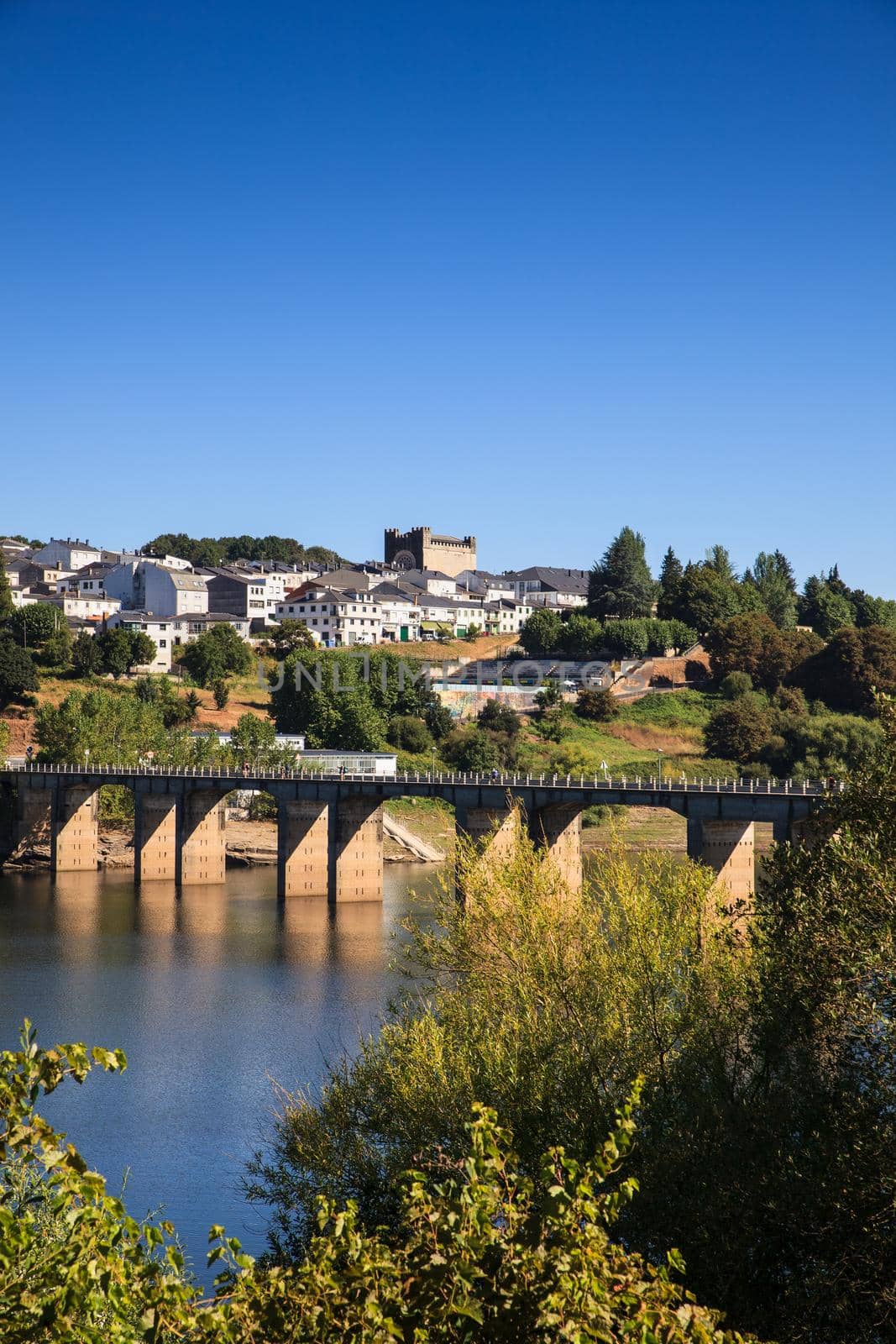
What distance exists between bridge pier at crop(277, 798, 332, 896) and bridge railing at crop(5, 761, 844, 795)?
1.87 meters

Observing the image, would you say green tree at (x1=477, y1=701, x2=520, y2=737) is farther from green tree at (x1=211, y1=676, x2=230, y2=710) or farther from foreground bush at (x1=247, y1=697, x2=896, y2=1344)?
foreground bush at (x1=247, y1=697, x2=896, y2=1344)

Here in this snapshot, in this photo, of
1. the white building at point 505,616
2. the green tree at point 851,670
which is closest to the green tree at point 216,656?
the white building at point 505,616

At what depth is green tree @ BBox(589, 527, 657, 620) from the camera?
154 meters

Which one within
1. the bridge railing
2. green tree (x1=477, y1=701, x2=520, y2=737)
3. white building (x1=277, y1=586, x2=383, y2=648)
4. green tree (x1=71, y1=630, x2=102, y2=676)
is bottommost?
the bridge railing

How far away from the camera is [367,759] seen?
102 m

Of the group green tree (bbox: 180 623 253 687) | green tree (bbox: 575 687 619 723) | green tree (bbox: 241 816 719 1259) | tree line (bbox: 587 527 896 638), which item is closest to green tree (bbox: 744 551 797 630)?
tree line (bbox: 587 527 896 638)

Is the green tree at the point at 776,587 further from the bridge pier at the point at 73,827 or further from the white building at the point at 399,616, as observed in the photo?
the bridge pier at the point at 73,827

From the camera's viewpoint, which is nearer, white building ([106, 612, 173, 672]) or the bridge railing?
the bridge railing

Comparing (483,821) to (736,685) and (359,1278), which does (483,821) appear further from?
(359,1278)

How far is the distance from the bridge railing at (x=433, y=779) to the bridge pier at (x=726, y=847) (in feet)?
5.90

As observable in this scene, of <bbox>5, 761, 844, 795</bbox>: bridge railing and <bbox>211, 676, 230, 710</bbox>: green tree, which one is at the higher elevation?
<bbox>211, 676, 230, 710</bbox>: green tree

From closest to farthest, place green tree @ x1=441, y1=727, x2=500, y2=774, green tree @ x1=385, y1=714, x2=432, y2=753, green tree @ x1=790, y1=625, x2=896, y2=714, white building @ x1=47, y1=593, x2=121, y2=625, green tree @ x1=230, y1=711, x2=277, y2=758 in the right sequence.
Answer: green tree @ x1=230, y1=711, x2=277, y2=758, green tree @ x1=441, y1=727, x2=500, y2=774, green tree @ x1=385, y1=714, x2=432, y2=753, green tree @ x1=790, y1=625, x2=896, y2=714, white building @ x1=47, y1=593, x2=121, y2=625

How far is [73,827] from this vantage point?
91188mm

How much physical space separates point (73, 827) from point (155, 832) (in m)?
7.55
